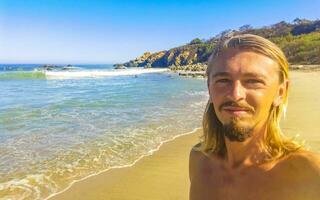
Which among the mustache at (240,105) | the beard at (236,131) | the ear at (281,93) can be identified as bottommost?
the beard at (236,131)

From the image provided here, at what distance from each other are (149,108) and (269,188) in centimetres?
1201

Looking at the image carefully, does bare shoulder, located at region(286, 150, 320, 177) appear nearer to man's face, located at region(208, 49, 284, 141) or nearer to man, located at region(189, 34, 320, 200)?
man, located at region(189, 34, 320, 200)

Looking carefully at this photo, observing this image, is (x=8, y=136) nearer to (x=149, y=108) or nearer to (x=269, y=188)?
(x=149, y=108)

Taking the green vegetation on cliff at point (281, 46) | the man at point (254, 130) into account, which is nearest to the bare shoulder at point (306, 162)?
the man at point (254, 130)

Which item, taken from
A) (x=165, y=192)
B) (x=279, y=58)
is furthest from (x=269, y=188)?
(x=165, y=192)

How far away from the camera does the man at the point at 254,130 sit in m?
1.67

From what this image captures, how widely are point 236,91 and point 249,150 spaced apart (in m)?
0.35

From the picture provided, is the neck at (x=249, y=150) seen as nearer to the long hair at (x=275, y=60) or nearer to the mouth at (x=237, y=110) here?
the long hair at (x=275, y=60)

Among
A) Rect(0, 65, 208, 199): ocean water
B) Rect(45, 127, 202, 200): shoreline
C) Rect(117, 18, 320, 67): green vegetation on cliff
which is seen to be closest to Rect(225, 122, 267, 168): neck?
Rect(45, 127, 202, 200): shoreline

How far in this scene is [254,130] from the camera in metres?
1.76

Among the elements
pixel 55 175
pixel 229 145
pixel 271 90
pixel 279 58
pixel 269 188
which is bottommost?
pixel 55 175

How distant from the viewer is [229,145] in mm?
1893

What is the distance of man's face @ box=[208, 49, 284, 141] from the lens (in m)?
1.68

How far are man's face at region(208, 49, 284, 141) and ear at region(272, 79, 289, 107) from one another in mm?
14
